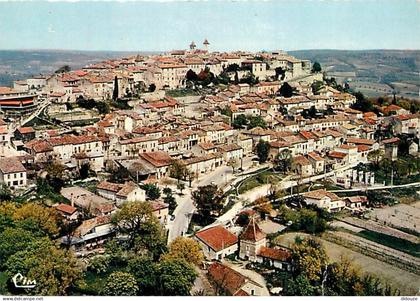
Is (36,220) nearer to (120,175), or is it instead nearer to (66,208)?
(66,208)

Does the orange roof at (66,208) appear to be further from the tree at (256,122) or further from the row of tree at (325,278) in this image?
the tree at (256,122)

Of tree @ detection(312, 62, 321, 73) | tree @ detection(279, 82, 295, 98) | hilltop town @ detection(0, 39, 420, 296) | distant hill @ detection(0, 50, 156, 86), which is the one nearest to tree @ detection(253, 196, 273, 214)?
hilltop town @ detection(0, 39, 420, 296)

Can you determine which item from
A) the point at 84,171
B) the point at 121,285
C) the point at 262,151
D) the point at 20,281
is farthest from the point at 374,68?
the point at 20,281

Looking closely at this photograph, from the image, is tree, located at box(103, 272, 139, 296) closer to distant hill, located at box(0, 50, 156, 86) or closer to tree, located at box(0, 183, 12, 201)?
tree, located at box(0, 183, 12, 201)

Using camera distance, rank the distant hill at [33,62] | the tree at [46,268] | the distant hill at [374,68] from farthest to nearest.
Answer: the distant hill at [374,68]
the distant hill at [33,62]
the tree at [46,268]

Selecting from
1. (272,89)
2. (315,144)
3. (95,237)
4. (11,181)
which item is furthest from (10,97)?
(272,89)

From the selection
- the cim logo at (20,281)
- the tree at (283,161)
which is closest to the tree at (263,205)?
the tree at (283,161)
